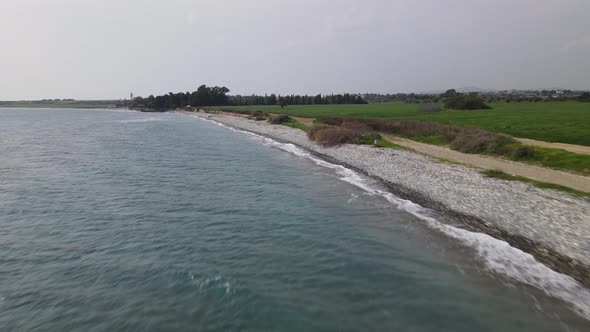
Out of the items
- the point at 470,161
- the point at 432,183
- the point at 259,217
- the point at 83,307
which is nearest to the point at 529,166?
the point at 470,161

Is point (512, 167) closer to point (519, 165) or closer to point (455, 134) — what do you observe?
point (519, 165)

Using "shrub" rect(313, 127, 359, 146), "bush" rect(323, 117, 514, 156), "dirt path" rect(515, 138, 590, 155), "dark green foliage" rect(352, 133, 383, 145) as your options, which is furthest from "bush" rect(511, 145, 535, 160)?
"shrub" rect(313, 127, 359, 146)

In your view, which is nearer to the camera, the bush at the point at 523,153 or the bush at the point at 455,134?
the bush at the point at 523,153

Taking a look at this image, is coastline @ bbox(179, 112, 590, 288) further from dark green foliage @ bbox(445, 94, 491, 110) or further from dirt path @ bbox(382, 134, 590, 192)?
dark green foliage @ bbox(445, 94, 491, 110)

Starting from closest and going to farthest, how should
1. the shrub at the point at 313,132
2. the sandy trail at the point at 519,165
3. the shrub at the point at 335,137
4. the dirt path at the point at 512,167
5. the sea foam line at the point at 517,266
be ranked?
the sea foam line at the point at 517,266, the dirt path at the point at 512,167, the sandy trail at the point at 519,165, the shrub at the point at 335,137, the shrub at the point at 313,132

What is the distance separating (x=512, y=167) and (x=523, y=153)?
3.31 m

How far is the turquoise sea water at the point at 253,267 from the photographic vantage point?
883 cm

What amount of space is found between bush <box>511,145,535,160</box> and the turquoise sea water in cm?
1286

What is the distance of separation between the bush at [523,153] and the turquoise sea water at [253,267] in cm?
1286

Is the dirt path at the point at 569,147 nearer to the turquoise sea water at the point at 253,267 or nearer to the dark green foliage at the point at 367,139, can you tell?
the dark green foliage at the point at 367,139

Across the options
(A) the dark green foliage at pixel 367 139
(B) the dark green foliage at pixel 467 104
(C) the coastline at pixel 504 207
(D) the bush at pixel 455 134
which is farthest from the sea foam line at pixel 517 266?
(B) the dark green foliage at pixel 467 104

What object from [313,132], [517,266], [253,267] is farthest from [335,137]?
[253,267]

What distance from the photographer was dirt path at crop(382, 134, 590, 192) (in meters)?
18.6

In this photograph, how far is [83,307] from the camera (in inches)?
368
